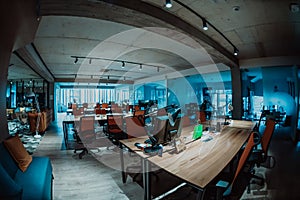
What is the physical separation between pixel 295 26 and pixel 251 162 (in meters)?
2.98

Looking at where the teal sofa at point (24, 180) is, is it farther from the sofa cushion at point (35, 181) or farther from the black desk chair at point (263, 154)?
the black desk chair at point (263, 154)

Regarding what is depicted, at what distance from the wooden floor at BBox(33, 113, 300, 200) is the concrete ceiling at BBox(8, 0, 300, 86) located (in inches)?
108

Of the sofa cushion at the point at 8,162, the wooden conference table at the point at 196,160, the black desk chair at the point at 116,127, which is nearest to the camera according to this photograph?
the wooden conference table at the point at 196,160

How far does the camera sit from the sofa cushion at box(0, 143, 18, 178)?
225 centimetres

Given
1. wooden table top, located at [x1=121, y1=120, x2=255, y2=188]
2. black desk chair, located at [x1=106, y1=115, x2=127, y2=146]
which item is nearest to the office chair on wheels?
black desk chair, located at [x1=106, y1=115, x2=127, y2=146]

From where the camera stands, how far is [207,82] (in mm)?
12102

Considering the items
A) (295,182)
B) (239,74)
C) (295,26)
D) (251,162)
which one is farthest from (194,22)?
(239,74)

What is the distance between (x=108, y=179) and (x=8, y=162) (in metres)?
1.54

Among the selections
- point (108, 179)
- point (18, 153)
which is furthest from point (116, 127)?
point (18, 153)

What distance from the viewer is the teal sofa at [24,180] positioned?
5.40 ft

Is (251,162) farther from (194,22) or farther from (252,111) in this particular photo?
(252,111)

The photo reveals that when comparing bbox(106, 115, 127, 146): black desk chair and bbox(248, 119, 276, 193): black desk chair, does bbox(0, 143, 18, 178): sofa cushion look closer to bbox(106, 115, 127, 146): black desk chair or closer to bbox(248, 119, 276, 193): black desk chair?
bbox(106, 115, 127, 146): black desk chair

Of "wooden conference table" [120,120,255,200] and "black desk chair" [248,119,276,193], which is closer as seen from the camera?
"wooden conference table" [120,120,255,200]

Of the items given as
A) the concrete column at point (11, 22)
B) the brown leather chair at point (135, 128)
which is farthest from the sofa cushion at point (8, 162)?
the brown leather chair at point (135, 128)
